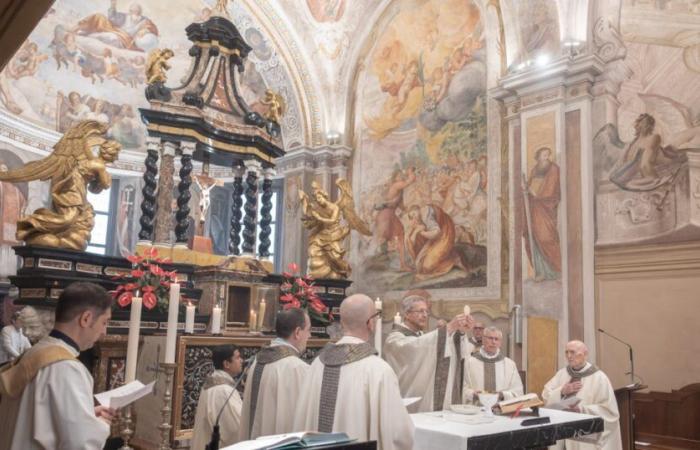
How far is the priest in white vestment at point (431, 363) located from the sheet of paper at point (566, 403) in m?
0.86

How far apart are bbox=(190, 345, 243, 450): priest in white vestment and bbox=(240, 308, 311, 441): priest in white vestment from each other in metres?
0.22

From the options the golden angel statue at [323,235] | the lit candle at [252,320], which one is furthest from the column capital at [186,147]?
the lit candle at [252,320]

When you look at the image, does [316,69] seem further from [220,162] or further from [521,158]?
[521,158]

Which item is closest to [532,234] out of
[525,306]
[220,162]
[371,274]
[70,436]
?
[525,306]

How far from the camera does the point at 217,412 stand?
431 centimetres

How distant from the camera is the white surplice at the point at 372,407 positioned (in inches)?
130

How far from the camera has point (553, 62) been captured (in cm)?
980

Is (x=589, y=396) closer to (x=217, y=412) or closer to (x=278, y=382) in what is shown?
(x=278, y=382)

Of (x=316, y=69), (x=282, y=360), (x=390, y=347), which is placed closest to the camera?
(x=282, y=360)

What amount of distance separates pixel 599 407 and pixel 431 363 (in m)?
2.09

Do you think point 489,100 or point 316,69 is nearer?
point 489,100

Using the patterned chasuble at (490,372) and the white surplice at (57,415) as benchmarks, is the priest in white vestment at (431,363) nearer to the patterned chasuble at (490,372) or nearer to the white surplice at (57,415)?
the patterned chasuble at (490,372)

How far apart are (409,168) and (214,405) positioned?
8.87 metres

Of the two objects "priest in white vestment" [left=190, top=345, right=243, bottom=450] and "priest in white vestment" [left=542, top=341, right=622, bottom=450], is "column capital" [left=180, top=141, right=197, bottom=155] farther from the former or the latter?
"priest in white vestment" [left=542, top=341, right=622, bottom=450]
